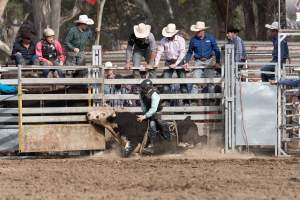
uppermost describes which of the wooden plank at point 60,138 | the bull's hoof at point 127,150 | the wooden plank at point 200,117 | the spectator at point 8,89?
the spectator at point 8,89

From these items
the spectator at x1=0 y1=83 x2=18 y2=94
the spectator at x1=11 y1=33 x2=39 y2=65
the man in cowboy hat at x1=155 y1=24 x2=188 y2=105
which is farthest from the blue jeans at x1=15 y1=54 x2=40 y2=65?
the man in cowboy hat at x1=155 y1=24 x2=188 y2=105

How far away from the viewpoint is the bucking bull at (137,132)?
585 inches

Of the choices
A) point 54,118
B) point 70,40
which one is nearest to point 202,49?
point 70,40

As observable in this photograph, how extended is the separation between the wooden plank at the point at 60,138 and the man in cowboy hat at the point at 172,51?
5.49 feet

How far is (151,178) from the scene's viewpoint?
38.2 ft

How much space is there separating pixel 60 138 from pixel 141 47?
8.01 feet

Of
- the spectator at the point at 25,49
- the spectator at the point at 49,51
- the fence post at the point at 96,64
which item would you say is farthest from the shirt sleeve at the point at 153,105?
the spectator at the point at 25,49

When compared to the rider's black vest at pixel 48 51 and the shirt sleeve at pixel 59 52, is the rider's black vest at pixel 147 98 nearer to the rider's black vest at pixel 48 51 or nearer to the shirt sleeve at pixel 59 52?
the shirt sleeve at pixel 59 52

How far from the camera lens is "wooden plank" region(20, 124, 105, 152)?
14672 millimetres

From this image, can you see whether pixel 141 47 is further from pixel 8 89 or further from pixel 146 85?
pixel 8 89

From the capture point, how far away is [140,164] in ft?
44.2

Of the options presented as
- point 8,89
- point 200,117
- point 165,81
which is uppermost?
point 165,81

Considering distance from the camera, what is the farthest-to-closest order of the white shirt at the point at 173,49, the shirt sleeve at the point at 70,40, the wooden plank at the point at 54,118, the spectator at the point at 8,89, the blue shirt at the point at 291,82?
the shirt sleeve at the point at 70,40 < the white shirt at the point at 173,49 < the spectator at the point at 8,89 < the wooden plank at the point at 54,118 < the blue shirt at the point at 291,82

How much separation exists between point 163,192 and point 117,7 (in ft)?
105
